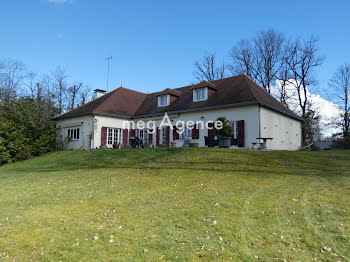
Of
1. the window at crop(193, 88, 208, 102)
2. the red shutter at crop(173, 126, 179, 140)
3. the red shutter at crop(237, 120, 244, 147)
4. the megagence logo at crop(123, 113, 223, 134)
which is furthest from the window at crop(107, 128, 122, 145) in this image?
the red shutter at crop(237, 120, 244, 147)

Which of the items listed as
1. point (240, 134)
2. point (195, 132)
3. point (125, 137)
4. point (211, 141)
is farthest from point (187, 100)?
point (125, 137)

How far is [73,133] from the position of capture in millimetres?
21672

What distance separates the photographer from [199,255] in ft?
11.5

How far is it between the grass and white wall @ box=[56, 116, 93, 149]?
1093cm

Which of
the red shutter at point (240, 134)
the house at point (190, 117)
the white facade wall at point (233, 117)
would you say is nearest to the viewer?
the white facade wall at point (233, 117)

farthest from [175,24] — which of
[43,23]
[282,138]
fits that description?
[282,138]

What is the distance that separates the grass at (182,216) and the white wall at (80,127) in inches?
430

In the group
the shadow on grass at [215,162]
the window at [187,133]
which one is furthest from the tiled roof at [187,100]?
the shadow on grass at [215,162]

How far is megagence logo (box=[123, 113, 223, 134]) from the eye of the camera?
57.5ft

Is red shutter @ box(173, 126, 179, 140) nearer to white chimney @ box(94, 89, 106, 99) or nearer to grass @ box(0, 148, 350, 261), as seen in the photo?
grass @ box(0, 148, 350, 261)

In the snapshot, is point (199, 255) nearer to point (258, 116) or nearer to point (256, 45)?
point (258, 116)

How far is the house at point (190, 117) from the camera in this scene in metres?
16.0

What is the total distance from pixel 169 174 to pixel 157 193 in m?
2.34

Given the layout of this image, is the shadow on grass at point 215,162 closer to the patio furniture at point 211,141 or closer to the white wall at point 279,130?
the patio furniture at point 211,141
